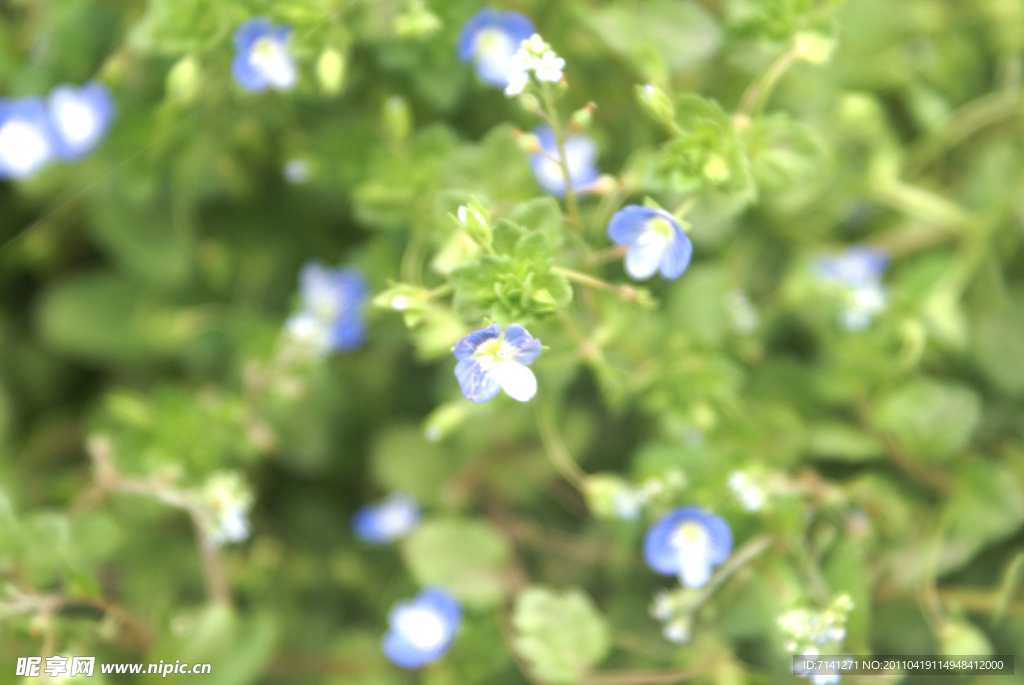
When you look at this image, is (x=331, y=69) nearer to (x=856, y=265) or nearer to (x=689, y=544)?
(x=689, y=544)

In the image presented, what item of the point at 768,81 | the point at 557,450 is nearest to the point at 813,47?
the point at 768,81

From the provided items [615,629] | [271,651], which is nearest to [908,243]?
[615,629]

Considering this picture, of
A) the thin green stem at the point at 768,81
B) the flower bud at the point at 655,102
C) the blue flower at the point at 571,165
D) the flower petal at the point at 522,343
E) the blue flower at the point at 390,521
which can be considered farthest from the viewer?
the blue flower at the point at 390,521

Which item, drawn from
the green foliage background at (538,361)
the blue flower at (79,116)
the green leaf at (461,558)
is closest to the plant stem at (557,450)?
the green foliage background at (538,361)

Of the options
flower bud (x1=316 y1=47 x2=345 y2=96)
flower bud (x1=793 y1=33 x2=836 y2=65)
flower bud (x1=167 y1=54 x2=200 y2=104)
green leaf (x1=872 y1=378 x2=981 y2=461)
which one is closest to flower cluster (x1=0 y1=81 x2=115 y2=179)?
flower bud (x1=167 y1=54 x2=200 y2=104)

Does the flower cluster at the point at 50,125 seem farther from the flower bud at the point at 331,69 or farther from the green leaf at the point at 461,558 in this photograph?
the green leaf at the point at 461,558

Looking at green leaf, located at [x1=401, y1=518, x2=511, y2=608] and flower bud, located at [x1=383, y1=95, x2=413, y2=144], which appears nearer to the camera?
flower bud, located at [x1=383, y1=95, x2=413, y2=144]

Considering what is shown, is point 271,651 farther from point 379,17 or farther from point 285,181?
point 379,17

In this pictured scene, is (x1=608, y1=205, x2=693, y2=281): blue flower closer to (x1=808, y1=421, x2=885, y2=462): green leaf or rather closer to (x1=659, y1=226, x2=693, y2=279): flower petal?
(x1=659, y1=226, x2=693, y2=279): flower petal
